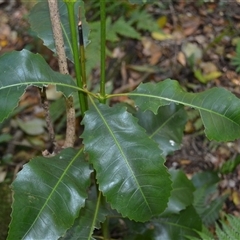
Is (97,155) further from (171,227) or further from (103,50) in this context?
(171,227)

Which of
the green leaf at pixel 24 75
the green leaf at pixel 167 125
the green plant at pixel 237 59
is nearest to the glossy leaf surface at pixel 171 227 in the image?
the green leaf at pixel 167 125

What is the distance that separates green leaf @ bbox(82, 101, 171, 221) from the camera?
1136mm

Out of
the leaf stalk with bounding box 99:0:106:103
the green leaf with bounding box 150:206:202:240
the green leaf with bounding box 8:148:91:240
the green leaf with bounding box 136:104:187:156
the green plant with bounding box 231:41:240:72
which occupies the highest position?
the leaf stalk with bounding box 99:0:106:103

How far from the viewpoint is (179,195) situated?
1.71 metres

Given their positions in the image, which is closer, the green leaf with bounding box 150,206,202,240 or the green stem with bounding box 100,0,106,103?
the green stem with bounding box 100,0,106,103

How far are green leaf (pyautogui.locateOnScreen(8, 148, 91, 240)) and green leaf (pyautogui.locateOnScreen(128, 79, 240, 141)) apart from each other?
Result: 1.04 ft

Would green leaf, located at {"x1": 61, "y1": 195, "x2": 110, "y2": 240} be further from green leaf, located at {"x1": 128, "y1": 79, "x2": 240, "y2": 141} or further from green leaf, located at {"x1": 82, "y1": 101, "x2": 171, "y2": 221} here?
green leaf, located at {"x1": 128, "y1": 79, "x2": 240, "y2": 141}

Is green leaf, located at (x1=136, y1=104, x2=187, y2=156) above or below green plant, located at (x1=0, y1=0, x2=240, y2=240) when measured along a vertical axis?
below

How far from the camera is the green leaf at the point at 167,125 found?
64.2 inches

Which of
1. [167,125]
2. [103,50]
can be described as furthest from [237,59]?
[103,50]

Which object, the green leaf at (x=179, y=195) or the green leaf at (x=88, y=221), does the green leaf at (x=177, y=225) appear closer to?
the green leaf at (x=179, y=195)

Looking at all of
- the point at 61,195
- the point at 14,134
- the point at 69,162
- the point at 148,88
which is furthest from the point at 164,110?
the point at 14,134

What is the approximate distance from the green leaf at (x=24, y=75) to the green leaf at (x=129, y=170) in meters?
0.17

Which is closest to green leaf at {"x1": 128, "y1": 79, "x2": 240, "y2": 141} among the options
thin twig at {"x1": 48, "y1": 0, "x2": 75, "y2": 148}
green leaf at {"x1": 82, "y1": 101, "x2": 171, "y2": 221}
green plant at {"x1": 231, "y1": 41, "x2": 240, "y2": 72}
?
green leaf at {"x1": 82, "y1": 101, "x2": 171, "y2": 221}
